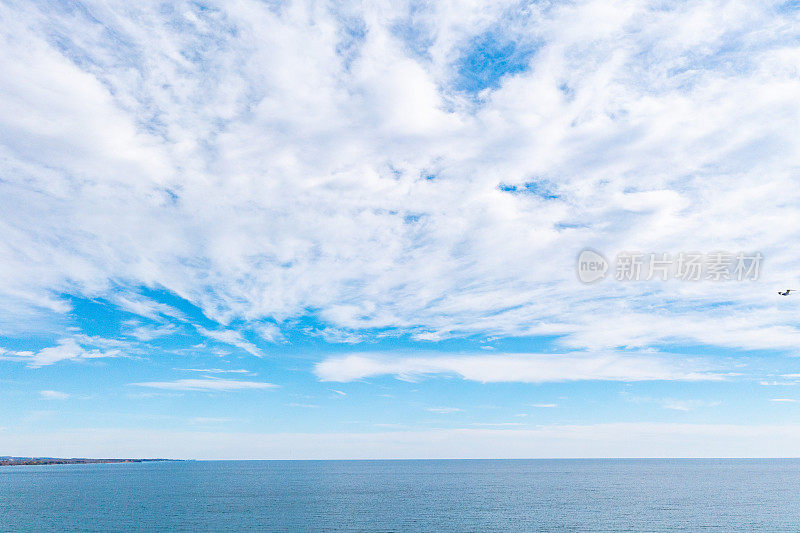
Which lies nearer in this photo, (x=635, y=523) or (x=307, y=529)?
(x=307, y=529)

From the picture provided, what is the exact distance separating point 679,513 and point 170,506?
493 ft

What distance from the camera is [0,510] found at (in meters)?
151

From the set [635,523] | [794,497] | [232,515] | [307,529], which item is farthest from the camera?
[794,497]

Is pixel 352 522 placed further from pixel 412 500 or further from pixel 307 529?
pixel 412 500

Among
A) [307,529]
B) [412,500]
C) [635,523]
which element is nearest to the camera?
[307,529]

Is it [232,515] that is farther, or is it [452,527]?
[232,515]

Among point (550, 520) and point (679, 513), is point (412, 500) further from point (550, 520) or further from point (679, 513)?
point (679, 513)

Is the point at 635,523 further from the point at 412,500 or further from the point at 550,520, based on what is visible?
the point at 412,500

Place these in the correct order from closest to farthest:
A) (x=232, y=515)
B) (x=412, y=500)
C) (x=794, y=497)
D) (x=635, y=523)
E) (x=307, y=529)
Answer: (x=307, y=529)
(x=635, y=523)
(x=232, y=515)
(x=412, y=500)
(x=794, y=497)

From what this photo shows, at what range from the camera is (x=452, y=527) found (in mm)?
114375

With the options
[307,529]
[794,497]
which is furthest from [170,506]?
[794,497]

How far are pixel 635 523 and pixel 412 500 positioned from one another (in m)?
75.9

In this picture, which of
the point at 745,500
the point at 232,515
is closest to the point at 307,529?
the point at 232,515

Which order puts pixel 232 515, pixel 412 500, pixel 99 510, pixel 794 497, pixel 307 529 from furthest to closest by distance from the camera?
pixel 794 497 → pixel 412 500 → pixel 99 510 → pixel 232 515 → pixel 307 529
